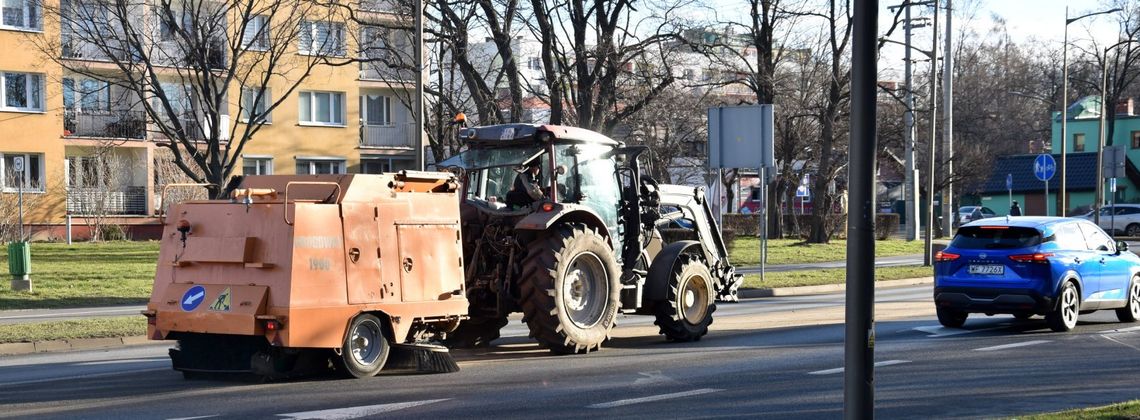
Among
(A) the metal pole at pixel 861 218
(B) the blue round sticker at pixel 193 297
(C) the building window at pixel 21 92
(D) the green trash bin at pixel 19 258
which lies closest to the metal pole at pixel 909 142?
(D) the green trash bin at pixel 19 258

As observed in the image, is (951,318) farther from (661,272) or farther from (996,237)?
(661,272)

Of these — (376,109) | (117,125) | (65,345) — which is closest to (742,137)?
(65,345)

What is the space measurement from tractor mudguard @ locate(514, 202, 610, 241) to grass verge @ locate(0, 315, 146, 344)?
6439 millimetres

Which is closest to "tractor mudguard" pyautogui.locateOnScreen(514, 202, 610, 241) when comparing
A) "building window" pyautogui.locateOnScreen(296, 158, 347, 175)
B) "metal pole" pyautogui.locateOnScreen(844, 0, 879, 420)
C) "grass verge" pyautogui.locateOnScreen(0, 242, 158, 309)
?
"metal pole" pyautogui.locateOnScreen(844, 0, 879, 420)

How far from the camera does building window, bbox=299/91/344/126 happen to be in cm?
4975

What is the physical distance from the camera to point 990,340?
15.2 metres

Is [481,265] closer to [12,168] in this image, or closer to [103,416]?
[103,416]

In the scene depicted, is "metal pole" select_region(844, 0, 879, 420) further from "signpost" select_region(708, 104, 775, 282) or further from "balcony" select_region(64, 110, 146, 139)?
"balcony" select_region(64, 110, 146, 139)

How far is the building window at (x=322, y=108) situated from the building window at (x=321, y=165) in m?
1.51

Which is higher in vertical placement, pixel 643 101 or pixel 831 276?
pixel 643 101

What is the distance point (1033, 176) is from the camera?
241ft

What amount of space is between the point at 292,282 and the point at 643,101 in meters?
22.4

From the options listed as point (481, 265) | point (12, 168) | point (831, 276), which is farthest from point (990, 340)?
point (12, 168)

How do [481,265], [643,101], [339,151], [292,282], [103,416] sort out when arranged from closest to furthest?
[103,416], [292,282], [481,265], [643,101], [339,151]
